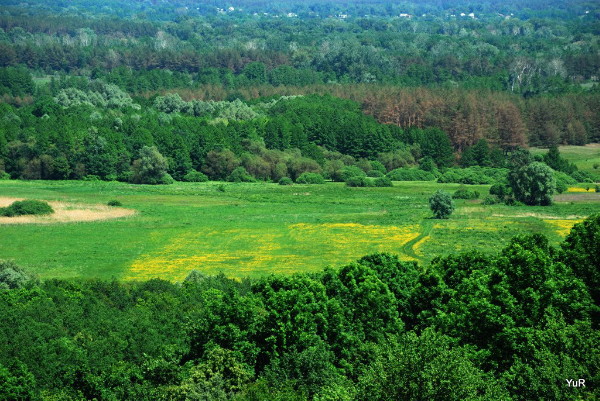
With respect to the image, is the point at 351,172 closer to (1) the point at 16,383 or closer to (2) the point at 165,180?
(2) the point at 165,180

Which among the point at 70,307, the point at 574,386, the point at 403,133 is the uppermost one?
the point at 574,386

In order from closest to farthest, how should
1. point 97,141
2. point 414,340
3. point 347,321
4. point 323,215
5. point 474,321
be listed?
point 414,340 → point 474,321 → point 347,321 → point 323,215 → point 97,141

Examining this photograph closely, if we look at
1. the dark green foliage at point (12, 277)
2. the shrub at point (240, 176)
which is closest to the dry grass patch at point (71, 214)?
the shrub at point (240, 176)

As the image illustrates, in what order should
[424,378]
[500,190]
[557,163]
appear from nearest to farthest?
[424,378]
[500,190]
[557,163]

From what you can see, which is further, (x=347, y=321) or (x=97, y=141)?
(x=97, y=141)

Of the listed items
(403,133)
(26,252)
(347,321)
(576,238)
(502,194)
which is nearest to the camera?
(347,321)

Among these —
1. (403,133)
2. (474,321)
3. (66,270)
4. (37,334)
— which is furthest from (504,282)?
(403,133)

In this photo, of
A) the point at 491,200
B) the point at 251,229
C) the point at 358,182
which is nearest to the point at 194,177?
the point at 358,182

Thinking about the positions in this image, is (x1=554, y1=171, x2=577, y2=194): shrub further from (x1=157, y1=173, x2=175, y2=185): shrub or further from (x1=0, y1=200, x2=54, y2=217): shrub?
(x1=0, y1=200, x2=54, y2=217): shrub

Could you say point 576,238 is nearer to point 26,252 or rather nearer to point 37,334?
point 37,334
